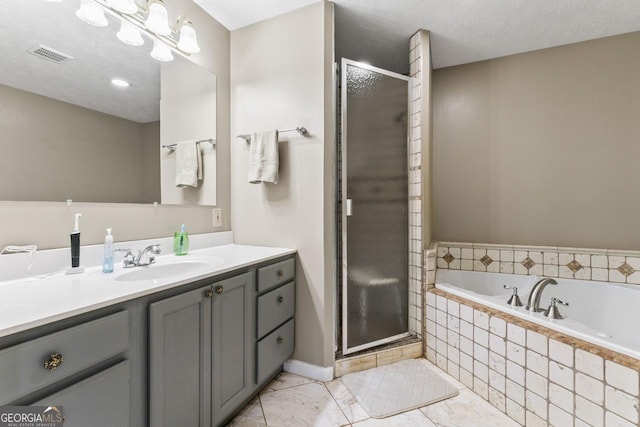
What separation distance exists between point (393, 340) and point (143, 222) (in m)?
1.85

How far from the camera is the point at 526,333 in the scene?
4.66 ft

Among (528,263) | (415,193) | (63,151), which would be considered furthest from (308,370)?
(528,263)

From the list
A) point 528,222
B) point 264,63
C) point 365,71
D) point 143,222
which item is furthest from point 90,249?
point 528,222

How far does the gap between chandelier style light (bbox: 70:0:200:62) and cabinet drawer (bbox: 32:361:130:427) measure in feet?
4.88

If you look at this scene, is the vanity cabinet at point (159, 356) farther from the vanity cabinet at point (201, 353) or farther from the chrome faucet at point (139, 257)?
the chrome faucet at point (139, 257)

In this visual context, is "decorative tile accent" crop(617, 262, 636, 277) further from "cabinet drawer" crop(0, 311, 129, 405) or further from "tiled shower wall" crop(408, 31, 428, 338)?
"cabinet drawer" crop(0, 311, 129, 405)

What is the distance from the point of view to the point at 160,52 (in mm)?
1559

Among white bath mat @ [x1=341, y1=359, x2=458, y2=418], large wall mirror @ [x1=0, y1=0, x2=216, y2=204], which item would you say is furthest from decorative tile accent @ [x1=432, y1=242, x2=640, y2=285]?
large wall mirror @ [x1=0, y1=0, x2=216, y2=204]

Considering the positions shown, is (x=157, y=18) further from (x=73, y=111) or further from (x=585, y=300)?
(x=585, y=300)

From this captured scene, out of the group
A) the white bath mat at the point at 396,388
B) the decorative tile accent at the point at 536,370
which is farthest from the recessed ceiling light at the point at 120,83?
the decorative tile accent at the point at 536,370

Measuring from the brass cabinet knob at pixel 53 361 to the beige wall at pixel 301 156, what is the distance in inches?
48.3

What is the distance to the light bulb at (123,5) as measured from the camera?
1.29m

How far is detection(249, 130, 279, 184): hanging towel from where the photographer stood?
5.89 ft

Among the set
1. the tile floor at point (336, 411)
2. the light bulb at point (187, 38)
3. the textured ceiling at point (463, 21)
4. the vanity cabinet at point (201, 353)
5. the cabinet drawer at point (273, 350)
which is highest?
the textured ceiling at point (463, 21)
